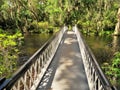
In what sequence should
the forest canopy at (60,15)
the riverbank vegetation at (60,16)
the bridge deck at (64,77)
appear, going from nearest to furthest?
the bridge deck at (64,77), the riverbank vegetation at (60,16), the forest canopy at (60,15)

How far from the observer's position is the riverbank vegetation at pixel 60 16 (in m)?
43.2

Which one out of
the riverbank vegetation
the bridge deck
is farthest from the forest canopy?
the bridge deck

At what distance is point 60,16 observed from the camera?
44.0 metres

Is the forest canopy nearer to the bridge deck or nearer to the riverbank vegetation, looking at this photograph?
the riverbank vegetation

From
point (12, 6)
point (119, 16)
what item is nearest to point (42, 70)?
point (119, 16)

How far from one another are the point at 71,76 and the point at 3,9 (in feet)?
128

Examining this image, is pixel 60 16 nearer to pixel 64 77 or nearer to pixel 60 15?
pixel 60 15

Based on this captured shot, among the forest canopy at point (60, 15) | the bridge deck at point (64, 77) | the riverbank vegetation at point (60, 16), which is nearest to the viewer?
the bridge deck at point (64, 77)

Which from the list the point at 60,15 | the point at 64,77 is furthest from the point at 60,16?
the point at 64,77

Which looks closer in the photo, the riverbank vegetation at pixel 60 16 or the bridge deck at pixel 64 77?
the bridge deck at pixel 64 77

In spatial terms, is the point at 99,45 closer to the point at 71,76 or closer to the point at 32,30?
the point at 32,30

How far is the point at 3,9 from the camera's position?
44469 millimetres

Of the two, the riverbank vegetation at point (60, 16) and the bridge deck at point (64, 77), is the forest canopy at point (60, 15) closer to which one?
the riverbank vegetation at point (60, 16)

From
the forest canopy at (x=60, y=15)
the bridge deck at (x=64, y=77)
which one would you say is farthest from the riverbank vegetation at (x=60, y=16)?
the bridge deck at (x=64, y=77)
